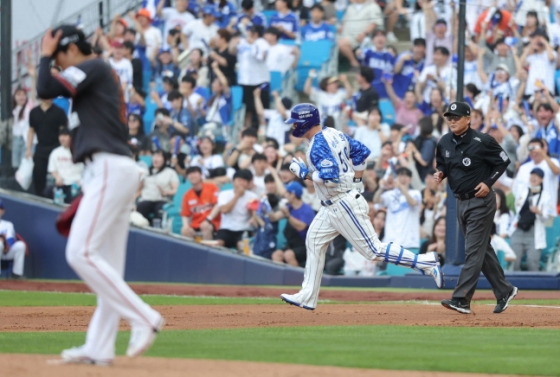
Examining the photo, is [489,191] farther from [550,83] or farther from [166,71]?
[166,71]

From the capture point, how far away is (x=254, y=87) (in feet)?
63.8

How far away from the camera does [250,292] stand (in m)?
14.6

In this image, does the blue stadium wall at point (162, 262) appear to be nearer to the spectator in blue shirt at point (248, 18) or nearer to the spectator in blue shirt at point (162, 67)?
the spectator in blue shirt at point (162, 67)

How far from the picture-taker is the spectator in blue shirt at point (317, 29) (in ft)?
64.3

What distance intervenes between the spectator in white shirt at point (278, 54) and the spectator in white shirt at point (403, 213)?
4387 millimetres

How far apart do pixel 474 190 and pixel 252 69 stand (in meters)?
9.73

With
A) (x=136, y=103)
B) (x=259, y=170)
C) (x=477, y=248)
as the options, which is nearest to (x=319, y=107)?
(x=259, y=170)

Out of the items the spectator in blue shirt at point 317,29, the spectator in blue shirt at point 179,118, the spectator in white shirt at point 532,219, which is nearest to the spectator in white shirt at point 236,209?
the spectator in blue shirt at point 179,118

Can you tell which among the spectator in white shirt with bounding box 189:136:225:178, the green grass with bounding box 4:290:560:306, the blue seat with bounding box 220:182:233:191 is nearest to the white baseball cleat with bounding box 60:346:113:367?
the green grass with bounding box 4:290:560:306

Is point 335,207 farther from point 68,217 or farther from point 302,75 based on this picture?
point 302,75

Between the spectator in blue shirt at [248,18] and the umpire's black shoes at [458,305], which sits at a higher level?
Answer: the spectator in blue shirt at [248,18]

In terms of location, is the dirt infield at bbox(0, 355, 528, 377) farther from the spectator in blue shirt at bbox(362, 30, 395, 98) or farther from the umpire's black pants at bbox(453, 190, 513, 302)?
the spectator in blue shirt at bbox(362, 30, 395, 98)

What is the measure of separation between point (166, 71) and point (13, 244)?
5.54 meters

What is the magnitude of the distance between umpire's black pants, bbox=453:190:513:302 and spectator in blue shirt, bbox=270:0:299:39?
10033mm
